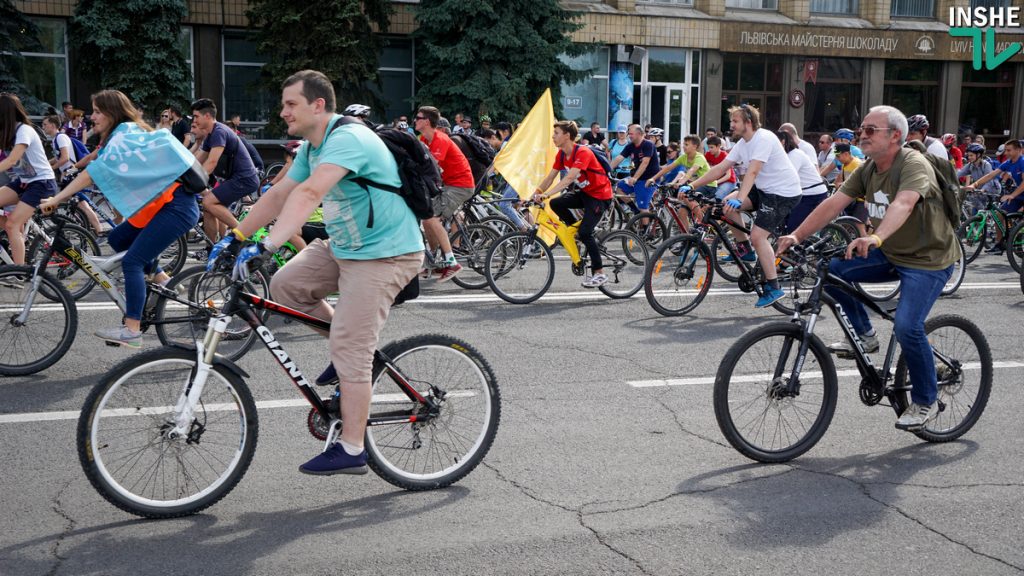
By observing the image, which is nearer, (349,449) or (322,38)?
(349,449)

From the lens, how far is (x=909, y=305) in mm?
5266

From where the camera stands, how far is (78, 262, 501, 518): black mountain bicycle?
4.24 meters

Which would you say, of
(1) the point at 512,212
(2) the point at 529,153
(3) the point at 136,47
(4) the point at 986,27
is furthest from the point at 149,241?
(4) the point at 986,27

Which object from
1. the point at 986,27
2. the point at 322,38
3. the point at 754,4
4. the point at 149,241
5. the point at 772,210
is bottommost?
the point at 149,241

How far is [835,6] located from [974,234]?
21.2m

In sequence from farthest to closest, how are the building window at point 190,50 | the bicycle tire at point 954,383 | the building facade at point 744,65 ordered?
the building facade at point 744,65
the building window at point 190,50
the bicycle tire at point 954,383

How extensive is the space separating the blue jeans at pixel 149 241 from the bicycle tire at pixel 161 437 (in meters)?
2.69

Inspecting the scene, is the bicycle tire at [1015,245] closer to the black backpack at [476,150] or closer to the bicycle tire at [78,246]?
the black backpack at [476,150]

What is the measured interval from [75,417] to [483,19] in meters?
20.2

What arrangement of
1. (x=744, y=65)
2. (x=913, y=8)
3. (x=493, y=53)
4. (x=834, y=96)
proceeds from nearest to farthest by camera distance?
(x=493, y=53) < (x=744, y=65) < (x=834, y=96) < (x=913, y=8)

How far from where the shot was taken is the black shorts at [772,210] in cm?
974

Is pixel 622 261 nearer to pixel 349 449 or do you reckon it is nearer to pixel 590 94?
pixel 349 449

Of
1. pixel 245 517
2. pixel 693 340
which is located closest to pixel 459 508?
pixel 245 517

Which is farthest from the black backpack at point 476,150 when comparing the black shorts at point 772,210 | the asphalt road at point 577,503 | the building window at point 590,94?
the building window at point 590,94
